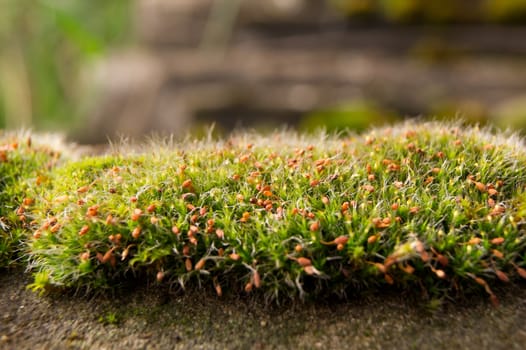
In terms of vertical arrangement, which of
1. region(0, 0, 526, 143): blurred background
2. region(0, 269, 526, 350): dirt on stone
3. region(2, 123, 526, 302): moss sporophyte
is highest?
region(0, 0, 526, 143): blurred background

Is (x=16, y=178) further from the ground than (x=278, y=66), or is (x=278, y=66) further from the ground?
(x=278, y=66)

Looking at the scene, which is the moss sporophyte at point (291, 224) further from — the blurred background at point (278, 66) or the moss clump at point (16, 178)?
the blurred background at point (278, 66)

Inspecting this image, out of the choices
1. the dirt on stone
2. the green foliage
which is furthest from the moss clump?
the green foliage

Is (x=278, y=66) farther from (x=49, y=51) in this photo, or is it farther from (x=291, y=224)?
(x=291, y=224)

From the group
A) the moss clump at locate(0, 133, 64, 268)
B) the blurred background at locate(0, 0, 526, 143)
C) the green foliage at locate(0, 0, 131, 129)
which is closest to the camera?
the moss clump at locate(0, 133, 64, 268)

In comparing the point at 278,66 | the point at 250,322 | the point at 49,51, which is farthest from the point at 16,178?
the point at 278,66

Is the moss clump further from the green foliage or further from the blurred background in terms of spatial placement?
the blurred background

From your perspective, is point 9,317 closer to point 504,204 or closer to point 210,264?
point 210,264
